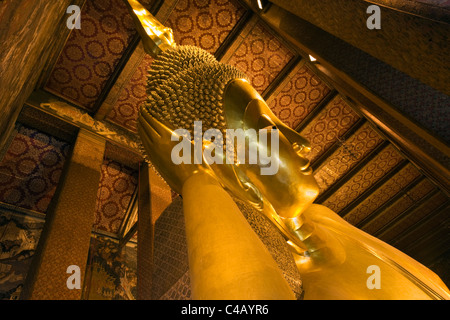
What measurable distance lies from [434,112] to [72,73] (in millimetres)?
3151

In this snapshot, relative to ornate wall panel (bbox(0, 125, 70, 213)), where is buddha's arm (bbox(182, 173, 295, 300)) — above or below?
above

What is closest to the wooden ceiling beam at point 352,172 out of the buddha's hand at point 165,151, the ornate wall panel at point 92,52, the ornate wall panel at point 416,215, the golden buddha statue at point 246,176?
the ornate wall panel at point 416,215

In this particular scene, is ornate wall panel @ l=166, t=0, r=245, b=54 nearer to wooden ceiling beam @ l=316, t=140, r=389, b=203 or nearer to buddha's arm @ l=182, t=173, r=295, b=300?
wooden ceiling beam @ l=316, t=140, r=389, b=203

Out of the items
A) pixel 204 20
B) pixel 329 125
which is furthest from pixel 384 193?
pixel 204 20

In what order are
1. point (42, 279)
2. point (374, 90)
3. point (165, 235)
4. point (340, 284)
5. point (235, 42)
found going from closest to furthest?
point (340, 284)
point (165, 235)
point (42, 279)
point (374, 90)
point (235, 42)

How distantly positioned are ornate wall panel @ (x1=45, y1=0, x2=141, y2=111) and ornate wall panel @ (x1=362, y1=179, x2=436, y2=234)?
4.38 metres

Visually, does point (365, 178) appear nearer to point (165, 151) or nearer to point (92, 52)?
point (92, 52)

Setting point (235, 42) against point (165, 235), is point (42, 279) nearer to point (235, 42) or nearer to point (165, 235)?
point (165, 235)

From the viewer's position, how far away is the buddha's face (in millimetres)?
1135

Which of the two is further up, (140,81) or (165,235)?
(165,235)

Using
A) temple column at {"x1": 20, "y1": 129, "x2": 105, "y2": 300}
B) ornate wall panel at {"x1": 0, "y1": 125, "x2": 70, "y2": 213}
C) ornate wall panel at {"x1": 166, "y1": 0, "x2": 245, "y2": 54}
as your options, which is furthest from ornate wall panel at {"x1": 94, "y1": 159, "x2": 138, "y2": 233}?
ornate wall panel at {"x1": 166, "y1": 0, "x2": 245, "y2": 54}
